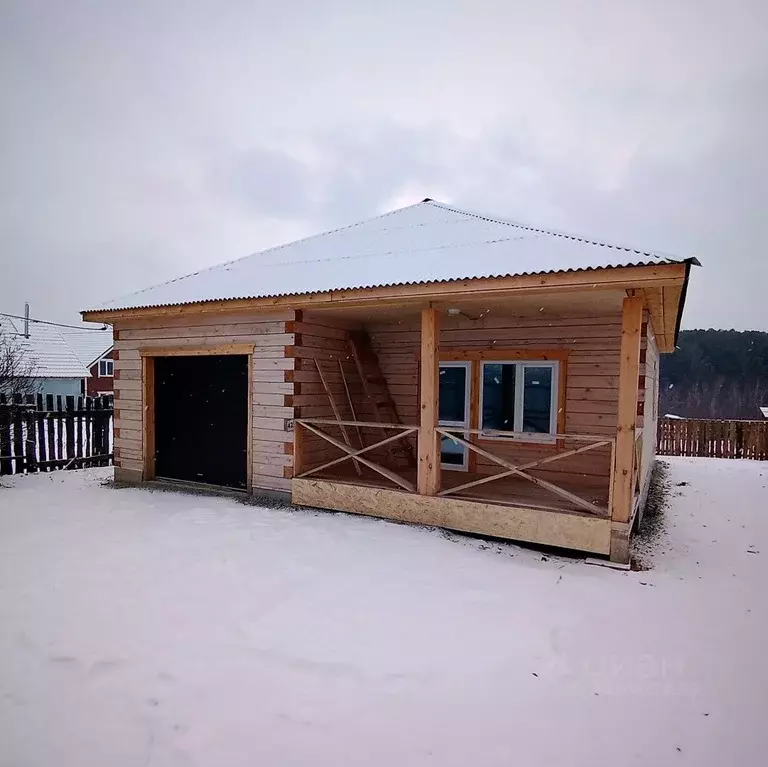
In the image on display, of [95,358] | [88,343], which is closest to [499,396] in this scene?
[95,358]

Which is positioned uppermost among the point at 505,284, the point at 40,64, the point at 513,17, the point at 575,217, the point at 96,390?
the point at 575,217

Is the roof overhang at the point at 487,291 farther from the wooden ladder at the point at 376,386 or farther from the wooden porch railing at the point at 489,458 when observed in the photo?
the wooden ladder at the point at 376,386

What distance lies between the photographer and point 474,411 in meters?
8.06

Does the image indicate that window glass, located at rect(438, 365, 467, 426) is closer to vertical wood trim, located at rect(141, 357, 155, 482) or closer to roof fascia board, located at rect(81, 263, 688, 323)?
roof fascia board, located at rect(81, 263, 688, 323)

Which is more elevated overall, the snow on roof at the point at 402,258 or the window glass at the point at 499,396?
the snow on roof at the point at 402,258

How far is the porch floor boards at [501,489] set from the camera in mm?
5800

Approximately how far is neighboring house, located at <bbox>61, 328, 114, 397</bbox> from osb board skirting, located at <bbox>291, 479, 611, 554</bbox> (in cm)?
3018

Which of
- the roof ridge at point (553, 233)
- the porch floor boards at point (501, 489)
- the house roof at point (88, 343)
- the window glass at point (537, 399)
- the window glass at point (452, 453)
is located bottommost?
the porch floor boards at point (501, 489)

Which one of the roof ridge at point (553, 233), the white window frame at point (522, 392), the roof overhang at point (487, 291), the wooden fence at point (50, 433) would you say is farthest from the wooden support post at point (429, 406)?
the wooden fence at point (50, 433)

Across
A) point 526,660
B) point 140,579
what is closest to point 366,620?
point 526,660

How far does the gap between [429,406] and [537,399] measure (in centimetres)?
238

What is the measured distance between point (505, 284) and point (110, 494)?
671 centimetres

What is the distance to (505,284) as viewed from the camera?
5113mm

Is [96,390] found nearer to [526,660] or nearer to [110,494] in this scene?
[110,494]
